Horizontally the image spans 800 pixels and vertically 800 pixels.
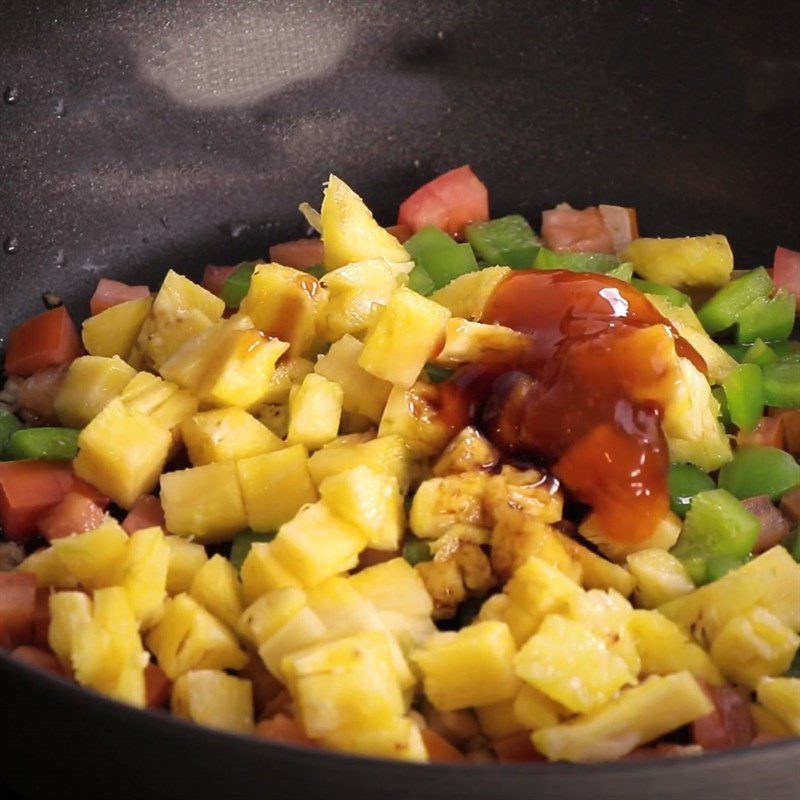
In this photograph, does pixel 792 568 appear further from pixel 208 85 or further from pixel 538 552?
pixel 208 85

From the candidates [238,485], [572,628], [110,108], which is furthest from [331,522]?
[110,108]

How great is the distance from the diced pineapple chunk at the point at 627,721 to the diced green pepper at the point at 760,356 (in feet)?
3.08

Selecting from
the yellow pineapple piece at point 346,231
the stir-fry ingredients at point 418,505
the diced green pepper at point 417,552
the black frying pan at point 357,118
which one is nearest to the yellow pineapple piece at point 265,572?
the stir-fry ingredients at point 418,505

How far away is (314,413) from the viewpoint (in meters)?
2.07

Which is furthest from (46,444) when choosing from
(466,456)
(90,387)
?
(466,456)

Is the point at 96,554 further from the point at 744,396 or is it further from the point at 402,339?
the point at 744,396

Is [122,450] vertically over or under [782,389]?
over

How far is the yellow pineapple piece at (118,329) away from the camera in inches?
93.8

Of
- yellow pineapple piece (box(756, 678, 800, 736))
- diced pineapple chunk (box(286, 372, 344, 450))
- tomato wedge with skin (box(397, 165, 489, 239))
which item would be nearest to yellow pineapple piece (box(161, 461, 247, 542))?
diced pineapple chunk (box(286, 372, 344, 450))

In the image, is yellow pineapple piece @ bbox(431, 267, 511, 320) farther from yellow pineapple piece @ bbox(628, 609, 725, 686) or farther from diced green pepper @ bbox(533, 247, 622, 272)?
yellow pineapple piece @ bbox(628, 609, 725, 686)

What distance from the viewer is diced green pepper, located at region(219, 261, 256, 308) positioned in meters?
2.56

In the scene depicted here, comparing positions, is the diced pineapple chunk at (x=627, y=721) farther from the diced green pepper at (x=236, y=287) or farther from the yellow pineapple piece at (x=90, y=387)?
the diced green pepper at (x=236, y=287)

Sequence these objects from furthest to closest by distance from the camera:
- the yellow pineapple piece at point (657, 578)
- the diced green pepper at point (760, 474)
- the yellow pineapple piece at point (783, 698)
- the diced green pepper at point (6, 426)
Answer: the diced green pepper at point (6, 426), the diced green pepper at point (760, 474), the yellow pineapple piece at point (657, 578), the yellow pineapple piece at point (783, 698)

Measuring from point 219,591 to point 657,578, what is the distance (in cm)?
68
